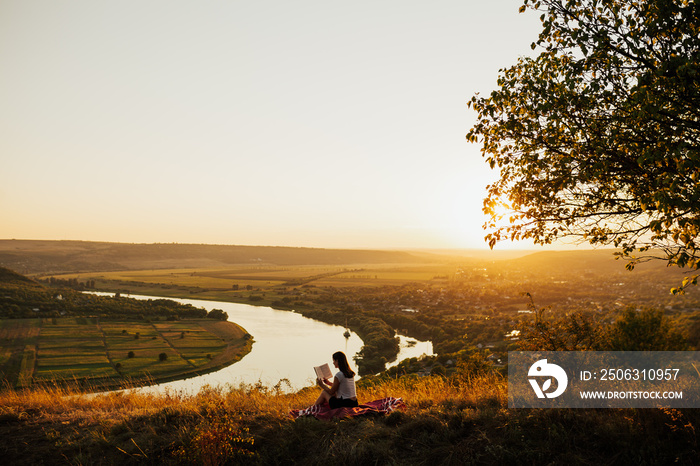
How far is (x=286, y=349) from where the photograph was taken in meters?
56.9

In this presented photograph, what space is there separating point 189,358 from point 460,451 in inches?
2141

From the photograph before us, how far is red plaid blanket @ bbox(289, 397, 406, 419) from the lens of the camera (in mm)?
6465

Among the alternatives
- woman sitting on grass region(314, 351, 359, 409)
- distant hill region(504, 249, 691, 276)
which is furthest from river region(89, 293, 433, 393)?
distant hill region(504, 249, 691, 276)

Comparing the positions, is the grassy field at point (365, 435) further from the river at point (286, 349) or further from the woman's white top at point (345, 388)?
the river at point (286, 349)

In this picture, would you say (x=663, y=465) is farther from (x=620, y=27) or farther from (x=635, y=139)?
(x=620, y=27)

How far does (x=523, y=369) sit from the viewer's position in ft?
23.4

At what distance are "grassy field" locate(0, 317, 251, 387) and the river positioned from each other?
2993mm

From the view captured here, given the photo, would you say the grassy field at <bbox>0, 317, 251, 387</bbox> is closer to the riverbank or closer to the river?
the river

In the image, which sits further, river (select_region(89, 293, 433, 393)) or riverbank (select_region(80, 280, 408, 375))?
riverbank (select_region(80, 280, 408, 375))

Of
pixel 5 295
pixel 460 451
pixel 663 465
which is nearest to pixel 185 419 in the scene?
pixel 460 451

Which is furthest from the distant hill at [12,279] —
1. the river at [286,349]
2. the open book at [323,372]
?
the open book at [323,372]

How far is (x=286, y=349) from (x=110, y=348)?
2514cm

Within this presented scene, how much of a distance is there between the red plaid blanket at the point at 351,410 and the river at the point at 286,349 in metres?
27.9

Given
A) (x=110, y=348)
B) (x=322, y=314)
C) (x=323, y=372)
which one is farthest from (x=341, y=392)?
(x=322, y=314)
